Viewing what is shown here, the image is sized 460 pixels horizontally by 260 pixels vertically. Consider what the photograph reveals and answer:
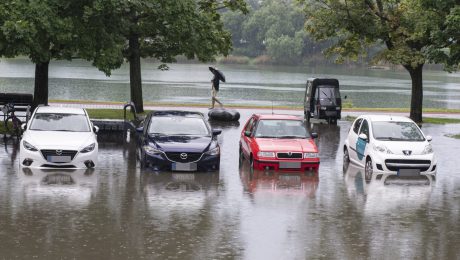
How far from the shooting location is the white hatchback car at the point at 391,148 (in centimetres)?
2161

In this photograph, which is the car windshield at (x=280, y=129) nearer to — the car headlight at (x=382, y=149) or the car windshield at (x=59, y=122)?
the car headlight at (x=382, y=149)

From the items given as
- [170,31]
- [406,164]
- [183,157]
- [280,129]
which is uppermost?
[170,31]

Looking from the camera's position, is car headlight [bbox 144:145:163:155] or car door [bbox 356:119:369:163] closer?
car headlight [bbox 144:145:163:155]

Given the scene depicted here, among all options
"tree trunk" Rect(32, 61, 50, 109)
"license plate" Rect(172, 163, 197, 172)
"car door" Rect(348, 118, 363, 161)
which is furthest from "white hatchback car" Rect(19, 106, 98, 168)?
"tree trunk" Rect(32, 61, 50, 109)

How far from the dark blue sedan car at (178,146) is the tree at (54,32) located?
276 inches

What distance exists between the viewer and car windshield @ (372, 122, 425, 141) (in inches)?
891

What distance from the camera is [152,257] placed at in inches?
471

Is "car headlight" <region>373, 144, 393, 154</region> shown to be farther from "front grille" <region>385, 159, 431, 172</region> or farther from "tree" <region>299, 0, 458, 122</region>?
"tree" <region>299, 0, 458, 122</region>

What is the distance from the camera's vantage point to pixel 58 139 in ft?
67.9

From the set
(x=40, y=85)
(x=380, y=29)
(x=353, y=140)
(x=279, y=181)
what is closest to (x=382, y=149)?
(x=353, y=140)

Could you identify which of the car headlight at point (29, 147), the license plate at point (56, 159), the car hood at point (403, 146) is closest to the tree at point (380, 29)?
the car hood at point (403, 146)

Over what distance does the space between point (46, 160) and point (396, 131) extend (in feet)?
32.1

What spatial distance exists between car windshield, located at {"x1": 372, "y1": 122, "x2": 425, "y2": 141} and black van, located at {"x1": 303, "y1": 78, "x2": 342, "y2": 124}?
50.2 ft

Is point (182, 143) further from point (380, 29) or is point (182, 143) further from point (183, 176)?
point (380, 29)
